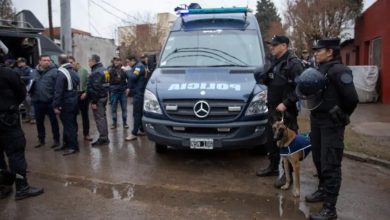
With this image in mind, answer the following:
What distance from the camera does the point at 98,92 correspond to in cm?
772

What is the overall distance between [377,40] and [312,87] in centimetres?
1308

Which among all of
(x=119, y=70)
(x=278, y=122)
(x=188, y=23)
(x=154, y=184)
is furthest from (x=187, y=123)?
(x=119, y=70)

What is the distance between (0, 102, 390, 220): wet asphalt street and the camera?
14.8ft

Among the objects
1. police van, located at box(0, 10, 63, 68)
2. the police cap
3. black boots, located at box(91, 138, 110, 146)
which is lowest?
black boots, located at box(91, 138, 110, 146)

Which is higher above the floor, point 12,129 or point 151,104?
point 151,104

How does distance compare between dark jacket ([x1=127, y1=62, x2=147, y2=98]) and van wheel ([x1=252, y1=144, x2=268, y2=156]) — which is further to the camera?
dark jacket ([x1=127, y1=62, x2=147, y2=98])

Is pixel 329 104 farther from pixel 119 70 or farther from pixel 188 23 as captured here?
pixel 119 70

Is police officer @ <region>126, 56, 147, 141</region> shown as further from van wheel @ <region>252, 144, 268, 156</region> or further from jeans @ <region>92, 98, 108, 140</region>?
van wheel @ <region>252, 144, 268, 156</region>

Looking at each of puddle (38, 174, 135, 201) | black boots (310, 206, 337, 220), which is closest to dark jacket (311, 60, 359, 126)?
black boots (310, 206, 337, 220)

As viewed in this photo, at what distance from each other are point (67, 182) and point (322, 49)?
3804 mm

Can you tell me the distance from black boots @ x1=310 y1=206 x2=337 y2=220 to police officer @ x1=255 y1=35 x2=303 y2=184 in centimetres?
103

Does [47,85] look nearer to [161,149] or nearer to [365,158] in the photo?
[161,149]

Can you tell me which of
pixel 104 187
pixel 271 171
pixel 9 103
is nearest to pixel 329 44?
pixel 271 171

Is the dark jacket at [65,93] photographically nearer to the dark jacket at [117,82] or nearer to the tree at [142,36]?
the dark jacket at [117,82]
